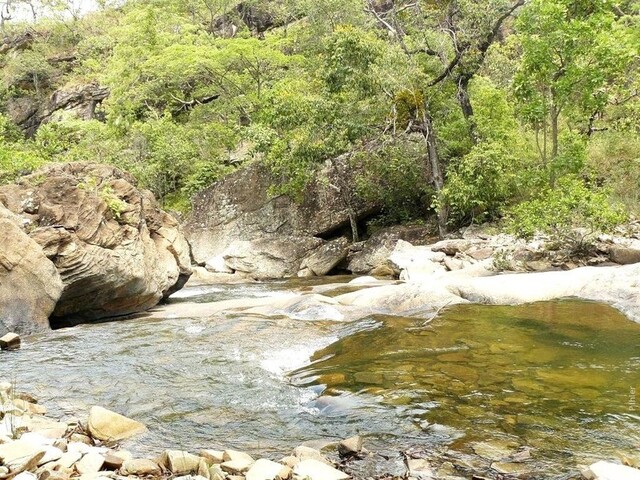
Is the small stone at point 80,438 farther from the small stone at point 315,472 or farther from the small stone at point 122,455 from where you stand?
the small stone at point 315,472

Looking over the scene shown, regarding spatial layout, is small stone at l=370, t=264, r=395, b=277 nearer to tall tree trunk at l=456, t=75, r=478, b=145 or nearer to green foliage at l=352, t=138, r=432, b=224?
green foliage at l=352, t=138, r=432, b=224

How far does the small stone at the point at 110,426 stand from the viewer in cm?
536

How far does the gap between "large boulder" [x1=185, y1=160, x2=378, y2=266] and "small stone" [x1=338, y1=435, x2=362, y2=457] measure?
18.5 m

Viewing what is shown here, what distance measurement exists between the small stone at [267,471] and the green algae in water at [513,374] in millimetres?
1644

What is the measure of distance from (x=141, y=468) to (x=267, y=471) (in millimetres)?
987

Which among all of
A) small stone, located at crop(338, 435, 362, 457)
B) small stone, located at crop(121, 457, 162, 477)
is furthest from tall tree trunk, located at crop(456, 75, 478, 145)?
small stone, located at crop(121, 457, 162, 477)

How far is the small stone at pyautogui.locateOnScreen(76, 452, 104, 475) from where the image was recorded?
4.14 metres

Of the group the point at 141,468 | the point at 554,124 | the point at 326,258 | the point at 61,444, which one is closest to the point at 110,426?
the point at 61,444

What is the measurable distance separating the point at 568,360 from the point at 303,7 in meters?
30.2

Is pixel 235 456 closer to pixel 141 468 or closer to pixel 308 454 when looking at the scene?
pixel 308 454

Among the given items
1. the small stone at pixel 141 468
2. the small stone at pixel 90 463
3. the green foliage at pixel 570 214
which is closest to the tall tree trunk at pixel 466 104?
the green foliage at pixel 570 214

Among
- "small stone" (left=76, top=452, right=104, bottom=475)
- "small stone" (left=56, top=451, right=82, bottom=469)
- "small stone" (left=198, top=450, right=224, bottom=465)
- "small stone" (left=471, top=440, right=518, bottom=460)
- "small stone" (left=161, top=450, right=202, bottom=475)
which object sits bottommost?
"small stone" (left=471, top=440, right=518, bottom=460)

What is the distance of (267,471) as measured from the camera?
164 inches

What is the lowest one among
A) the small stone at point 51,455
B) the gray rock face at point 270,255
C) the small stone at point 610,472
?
the gray rock face at point 270,255
